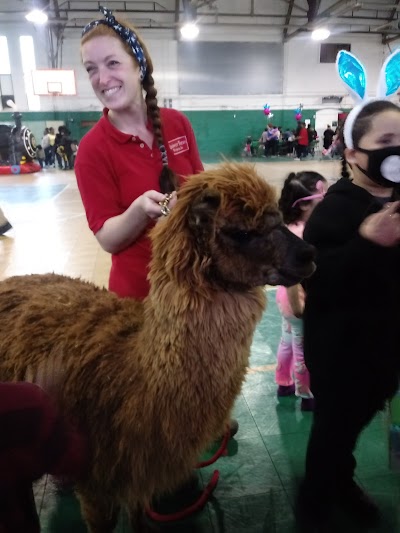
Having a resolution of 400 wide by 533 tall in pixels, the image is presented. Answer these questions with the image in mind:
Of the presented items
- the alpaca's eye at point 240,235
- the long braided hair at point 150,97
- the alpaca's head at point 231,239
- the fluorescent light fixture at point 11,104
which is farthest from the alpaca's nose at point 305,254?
the fluorescent light fixture at point 11,104

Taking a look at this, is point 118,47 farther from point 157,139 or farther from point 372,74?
point 372,74

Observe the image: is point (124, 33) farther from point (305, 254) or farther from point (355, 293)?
point (355, 293)

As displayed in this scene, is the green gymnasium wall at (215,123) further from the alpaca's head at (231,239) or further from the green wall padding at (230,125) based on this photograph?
the alpaca's head at (231,239)

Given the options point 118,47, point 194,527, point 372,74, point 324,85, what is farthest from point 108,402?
point 372,74

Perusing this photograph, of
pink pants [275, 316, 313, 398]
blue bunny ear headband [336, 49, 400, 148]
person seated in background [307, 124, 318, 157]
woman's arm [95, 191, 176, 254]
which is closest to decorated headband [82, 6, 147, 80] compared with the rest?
woman's arm [95, 191, 176, 254]

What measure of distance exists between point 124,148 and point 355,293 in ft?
2.86

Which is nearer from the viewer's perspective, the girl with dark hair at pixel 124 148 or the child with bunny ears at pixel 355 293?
the child with bunny ears at pixel 355 293

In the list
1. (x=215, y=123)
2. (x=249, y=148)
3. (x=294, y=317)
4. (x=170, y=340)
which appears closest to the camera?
(x=170, y=340)

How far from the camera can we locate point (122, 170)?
4.77 feet

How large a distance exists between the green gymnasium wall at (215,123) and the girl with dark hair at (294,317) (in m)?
15.5

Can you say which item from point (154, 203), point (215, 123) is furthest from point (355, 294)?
point (215, 123)

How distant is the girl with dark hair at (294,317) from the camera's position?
2418 millimetres

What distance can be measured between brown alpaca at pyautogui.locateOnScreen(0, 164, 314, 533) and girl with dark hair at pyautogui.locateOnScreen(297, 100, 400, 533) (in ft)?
0.61

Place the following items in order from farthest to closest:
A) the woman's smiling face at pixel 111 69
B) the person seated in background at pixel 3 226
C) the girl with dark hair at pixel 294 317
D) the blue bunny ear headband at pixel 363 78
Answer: the person seated in background at pixel 3 226
the girl with dark hair at pixel 294 317
the blue bunny ear headband at pixel 363 78
the woman's smiling face at pixel 111 69
